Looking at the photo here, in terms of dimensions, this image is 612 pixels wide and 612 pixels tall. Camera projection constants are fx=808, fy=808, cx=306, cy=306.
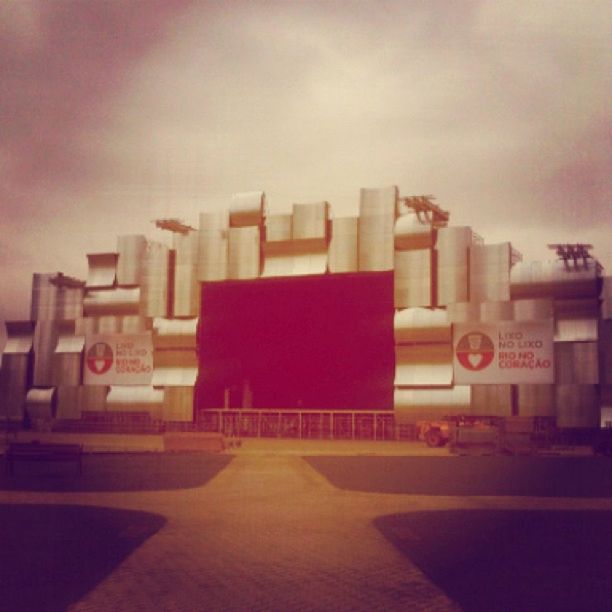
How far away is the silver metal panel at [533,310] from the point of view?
44938 mm

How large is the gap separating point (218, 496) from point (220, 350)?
36869mm

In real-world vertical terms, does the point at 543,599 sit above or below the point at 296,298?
below

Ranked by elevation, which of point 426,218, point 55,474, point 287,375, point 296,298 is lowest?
point 55,474

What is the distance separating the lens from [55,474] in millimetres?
24766

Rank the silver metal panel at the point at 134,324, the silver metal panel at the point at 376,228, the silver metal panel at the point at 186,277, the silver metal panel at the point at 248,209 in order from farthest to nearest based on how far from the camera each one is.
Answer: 1. the silver metal panel at the point at 134,324
2. the silver metal panel at the point at 186,277
3. the silver metal panel at the point at 248,209
4. the silver metal panel at the point at 376,228

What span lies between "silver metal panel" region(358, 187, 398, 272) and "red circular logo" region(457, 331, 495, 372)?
6255 millimetres

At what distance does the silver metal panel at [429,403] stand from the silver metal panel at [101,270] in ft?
71.4

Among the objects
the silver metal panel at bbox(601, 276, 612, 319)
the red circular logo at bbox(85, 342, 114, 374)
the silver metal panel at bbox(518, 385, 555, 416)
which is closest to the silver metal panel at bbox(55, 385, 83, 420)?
the red circular logo at bbox(85, 342, 114, 374)

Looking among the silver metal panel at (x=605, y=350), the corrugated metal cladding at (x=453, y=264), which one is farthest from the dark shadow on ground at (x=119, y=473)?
the silver metal panel at (x=605, y=350)

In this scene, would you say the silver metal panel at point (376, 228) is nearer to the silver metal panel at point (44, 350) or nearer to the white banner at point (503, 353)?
the white banner at point (503, 353)

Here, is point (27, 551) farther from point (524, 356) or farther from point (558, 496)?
point (524, 356)

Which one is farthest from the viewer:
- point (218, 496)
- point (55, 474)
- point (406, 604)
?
point (55, 474)

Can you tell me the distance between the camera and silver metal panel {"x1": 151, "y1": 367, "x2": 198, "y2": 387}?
52.3 meters

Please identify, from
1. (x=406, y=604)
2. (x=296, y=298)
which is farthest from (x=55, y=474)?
(x=296, y=298)
